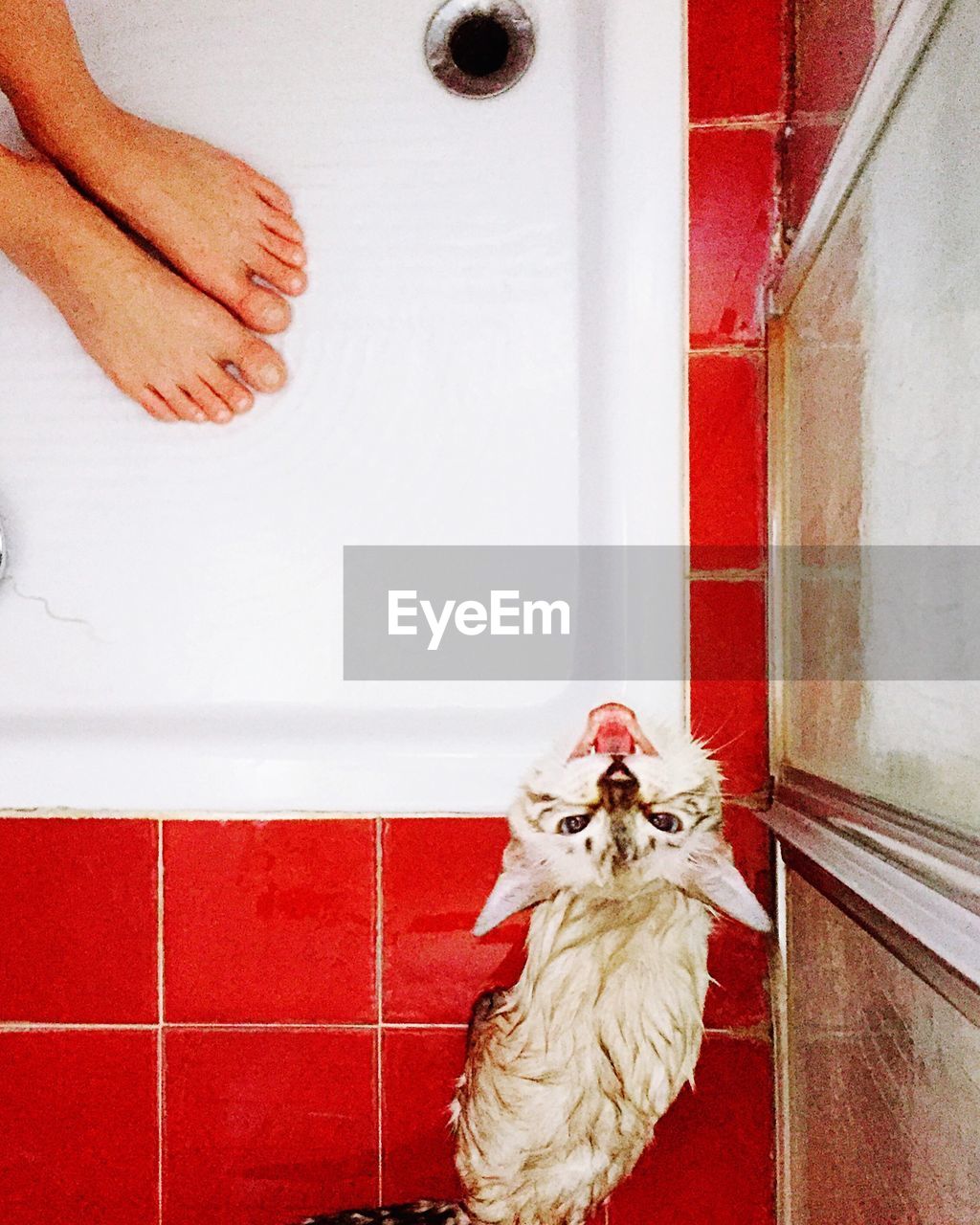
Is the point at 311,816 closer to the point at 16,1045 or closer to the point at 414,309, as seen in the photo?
the point at 16,1045

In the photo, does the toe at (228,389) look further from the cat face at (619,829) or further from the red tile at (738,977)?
the red tile at (738,977)

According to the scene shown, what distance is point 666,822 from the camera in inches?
23.2

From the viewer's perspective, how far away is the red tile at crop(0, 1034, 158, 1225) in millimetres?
816

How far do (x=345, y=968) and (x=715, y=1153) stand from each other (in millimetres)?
383

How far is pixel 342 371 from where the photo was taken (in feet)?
2.81

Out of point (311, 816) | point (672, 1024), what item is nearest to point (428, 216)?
point (311, 816)

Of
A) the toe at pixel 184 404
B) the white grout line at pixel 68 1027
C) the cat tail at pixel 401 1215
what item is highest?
A: the toe at pixel 184 404

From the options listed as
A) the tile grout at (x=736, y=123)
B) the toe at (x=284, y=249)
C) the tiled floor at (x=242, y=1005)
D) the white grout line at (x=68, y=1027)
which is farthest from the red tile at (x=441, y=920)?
the tile grout at (x=736, y=123)

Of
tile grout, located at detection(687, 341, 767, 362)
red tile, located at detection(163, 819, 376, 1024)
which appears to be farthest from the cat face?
tile grout, located at detection(687, 341, 767, 362)

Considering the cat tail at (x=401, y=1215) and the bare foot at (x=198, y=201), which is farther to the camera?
the bare foot at (x=198, y=201)

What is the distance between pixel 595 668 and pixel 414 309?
40cm

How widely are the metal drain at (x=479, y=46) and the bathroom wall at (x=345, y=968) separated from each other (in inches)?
6.8

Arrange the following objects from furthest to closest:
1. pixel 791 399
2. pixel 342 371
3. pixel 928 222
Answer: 1. pixel 342 371
2. pixel 791 399
3. pixel 928 222

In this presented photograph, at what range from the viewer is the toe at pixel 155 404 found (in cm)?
85
